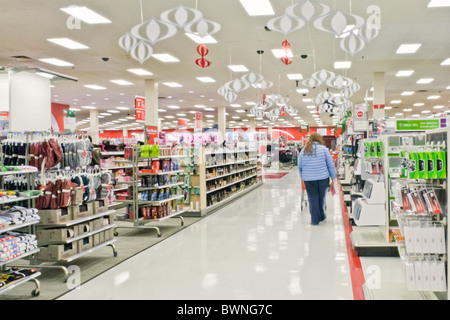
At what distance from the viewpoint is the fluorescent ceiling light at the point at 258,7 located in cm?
718

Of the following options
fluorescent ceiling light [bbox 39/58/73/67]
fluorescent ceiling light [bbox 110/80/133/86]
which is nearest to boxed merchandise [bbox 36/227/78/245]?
fluorescent ceiling light [bbox 39/58/73/67]

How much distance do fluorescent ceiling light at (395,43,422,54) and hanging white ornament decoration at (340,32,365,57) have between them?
5627 millimetres

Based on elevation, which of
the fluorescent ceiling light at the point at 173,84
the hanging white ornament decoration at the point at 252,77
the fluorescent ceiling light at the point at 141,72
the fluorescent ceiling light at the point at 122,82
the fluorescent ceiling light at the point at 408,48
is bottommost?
the hanging white ornament decoration at the point at 252,77

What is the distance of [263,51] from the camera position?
10727mm

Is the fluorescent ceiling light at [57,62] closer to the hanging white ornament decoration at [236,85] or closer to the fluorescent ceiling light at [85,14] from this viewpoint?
the fluorescent ceiling light at [85,14]

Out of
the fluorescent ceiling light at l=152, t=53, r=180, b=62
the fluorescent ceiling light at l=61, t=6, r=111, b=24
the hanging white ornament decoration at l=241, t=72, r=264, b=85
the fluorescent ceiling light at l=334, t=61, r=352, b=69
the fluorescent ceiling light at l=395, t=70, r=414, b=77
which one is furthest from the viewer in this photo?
the fluorescent ceiling light at l=395, t=70, r=414, b=77

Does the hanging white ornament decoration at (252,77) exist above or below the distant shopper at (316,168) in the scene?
above

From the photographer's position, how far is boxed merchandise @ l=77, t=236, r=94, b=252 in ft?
16.5

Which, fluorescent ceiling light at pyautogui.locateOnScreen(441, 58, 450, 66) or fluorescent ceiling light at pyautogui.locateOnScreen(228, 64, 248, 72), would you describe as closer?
fluorescent ceiling light at pyautogui.locateOnScreen(441, 58, 450, 66)

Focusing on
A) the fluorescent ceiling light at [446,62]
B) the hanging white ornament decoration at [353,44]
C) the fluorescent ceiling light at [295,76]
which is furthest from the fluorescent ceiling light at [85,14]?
the fluorescent ceiling light at [446,62]

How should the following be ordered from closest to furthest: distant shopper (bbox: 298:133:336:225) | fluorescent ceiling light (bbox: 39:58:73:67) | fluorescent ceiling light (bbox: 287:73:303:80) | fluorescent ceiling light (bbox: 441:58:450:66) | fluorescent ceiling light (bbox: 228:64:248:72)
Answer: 1. distant shopper (bbox: 298:133:336:225)
2. fluorescent ceiling light (bbox: 39:58:73:67)
3. fluorescent ceiling light (bbox: 441:58:450:66)
4. fluorescent ceiling light (bbox: 228:64:248:72)
5. fluorescent ceiling light (bbox: 287:73:303:80)

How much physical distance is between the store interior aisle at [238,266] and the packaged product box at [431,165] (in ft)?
5.29

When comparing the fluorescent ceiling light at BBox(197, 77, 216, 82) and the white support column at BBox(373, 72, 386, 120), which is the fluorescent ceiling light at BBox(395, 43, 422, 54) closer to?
the white support column at BBox(373, 72, 386, 120)
